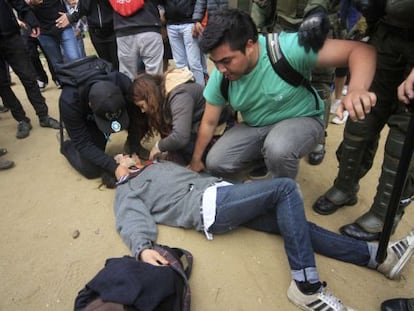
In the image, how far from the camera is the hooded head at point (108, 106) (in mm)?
2019

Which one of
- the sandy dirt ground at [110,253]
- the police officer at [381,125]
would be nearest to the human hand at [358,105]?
the police officer at [381,125]

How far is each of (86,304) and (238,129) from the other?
1.38m

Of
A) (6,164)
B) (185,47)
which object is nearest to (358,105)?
(185,47)

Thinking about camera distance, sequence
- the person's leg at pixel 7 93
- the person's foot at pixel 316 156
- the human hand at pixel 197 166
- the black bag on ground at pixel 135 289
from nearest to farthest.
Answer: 1. the black bag on ground at pixel 135 289
2. the human hand at pixel 197 166
3. the person's foot at pixel 316 156
4. the person's leg at pixel 7 93

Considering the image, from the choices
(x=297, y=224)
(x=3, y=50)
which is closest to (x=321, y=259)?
(x=297, y=224)

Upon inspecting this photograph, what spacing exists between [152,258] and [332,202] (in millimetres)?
1176

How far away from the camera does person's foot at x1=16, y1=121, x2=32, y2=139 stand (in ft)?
10.9

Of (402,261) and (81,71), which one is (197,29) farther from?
(402,261)

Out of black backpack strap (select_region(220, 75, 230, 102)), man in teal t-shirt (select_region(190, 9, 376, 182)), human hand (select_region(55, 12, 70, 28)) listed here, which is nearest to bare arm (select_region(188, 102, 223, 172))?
man in teal t-shirt (select_region(190, 9, 376, 182))

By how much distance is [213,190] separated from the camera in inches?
68.9

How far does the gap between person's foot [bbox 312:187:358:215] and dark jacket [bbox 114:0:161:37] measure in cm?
214

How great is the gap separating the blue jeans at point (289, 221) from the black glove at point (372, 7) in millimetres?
874

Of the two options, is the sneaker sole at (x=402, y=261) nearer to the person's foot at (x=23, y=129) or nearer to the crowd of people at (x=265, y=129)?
the crowd of people at (x=265, y=129)

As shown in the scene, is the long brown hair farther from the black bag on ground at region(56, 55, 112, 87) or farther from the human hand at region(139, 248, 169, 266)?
the human hand at region(139, 248, 169, 266)
